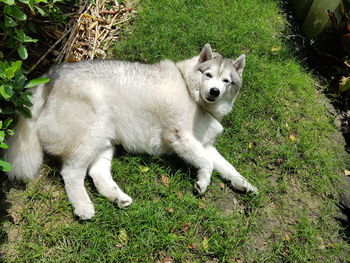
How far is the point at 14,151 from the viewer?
9.18ft

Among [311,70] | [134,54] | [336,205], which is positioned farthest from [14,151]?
[311,70]

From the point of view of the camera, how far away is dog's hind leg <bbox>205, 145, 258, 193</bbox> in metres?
3.30

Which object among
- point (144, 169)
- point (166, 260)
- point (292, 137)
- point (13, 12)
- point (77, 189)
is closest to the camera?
point (13, 12)

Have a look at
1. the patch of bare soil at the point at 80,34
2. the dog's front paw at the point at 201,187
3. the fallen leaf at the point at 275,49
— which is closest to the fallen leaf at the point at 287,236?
the dog's front paw at the point at 201,187

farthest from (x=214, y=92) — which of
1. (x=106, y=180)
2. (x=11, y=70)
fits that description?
(x=11, y=70)

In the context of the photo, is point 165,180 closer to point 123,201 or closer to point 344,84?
point 123,201

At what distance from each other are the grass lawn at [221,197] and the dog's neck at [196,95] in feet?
1.48

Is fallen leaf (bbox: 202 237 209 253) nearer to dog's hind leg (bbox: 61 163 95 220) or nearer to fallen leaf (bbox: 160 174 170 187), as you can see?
fallen leaf (bbox: 160 174 170 187)

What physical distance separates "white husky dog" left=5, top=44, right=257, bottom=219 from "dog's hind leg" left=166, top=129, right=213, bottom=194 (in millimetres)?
11

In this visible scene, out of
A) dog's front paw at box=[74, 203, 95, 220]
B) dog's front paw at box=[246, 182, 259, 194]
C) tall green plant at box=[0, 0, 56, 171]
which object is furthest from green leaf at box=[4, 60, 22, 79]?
dog's front paw at box=[246, 182, 259, 194]

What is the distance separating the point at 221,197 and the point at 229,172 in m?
0.30

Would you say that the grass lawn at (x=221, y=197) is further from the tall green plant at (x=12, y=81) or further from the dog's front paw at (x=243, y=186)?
the tall green plant at (x=12, y=81)

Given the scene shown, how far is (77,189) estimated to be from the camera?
296 cm

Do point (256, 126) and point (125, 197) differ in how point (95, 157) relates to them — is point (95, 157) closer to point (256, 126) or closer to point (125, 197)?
point (125, 197)
